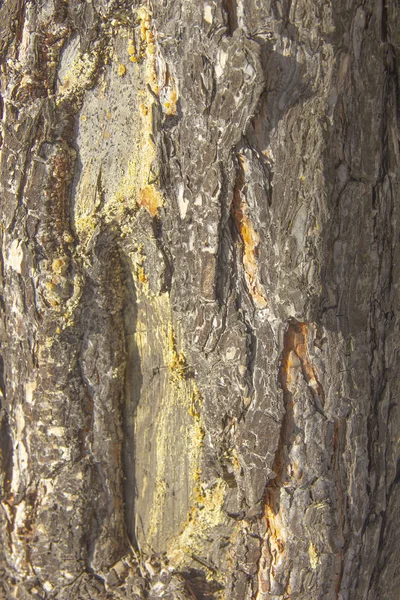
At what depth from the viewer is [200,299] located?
1.39m

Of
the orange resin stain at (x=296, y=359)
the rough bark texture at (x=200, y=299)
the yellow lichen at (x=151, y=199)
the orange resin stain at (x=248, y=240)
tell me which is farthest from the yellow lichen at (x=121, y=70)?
the orange resin stain at (x=296, y=359)

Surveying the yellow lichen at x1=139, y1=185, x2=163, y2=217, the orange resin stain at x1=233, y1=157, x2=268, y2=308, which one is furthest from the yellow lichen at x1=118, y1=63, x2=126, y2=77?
the orange resin stain at x1=233, y1=157, x2=268, y2=308

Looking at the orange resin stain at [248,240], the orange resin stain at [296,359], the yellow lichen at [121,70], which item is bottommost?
the orange resin stain at [296,359]

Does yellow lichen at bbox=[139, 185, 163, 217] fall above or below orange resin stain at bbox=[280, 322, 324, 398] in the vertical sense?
above

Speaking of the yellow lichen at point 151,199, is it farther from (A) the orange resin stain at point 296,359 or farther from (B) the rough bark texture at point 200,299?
(A) the orange resin stain at point 296,359

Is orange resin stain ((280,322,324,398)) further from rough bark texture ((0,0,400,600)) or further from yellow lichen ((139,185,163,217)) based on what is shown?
yellow lichen ((139,185,163,217))

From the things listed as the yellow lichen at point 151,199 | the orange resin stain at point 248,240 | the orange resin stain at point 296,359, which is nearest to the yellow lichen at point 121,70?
the yellow lichen at point 151,199

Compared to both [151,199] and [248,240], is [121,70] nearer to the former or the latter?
[151,199]

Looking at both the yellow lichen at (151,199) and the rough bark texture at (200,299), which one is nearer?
the rough bark texture at (200,299)

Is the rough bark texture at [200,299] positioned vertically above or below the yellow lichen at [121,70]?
below

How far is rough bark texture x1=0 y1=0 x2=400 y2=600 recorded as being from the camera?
129 cm

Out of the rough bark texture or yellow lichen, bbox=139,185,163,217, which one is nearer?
the rough bark texture

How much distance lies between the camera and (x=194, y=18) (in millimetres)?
1250

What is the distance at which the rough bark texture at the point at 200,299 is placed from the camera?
50.6 inches
